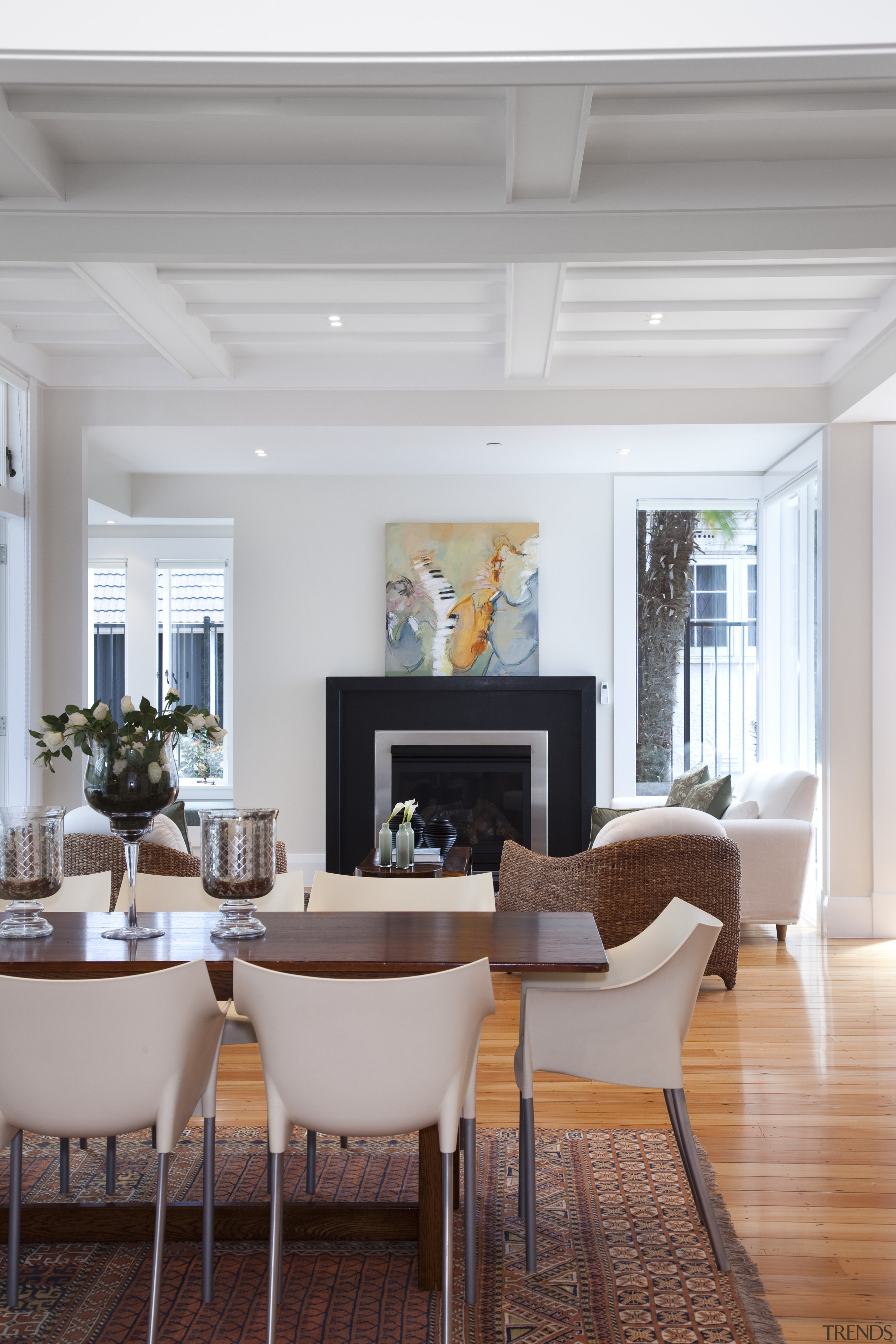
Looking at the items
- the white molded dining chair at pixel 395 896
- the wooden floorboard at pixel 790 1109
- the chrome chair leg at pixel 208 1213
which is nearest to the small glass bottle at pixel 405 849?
the wooden floorboard at pixel 790 1109

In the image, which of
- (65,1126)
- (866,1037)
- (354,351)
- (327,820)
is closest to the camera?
(65,1126)

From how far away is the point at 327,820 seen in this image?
6.71m

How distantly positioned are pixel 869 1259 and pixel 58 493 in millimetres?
4839

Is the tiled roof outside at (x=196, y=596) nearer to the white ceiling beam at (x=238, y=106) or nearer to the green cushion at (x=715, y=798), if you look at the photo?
the green cushion at (x=715, y=798)

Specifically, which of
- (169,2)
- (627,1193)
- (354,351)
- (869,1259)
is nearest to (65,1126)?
(627,1193)

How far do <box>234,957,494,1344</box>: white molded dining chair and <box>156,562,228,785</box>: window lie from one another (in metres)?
6.00

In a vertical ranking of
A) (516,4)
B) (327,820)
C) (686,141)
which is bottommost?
(327,820)

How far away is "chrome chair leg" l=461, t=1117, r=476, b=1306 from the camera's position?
6.67 feet

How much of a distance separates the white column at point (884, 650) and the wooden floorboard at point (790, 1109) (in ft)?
2.44

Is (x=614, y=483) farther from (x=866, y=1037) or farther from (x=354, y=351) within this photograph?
(x=866, y=1037)

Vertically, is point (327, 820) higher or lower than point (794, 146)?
lower

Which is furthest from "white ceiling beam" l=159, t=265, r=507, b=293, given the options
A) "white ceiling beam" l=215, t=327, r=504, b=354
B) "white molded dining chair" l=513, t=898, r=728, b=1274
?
"white molded dining chair" l=513, t=898, r=728, b=1274

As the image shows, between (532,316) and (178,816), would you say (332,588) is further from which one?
(532,316)

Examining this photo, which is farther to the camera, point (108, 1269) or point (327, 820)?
point (327, 820)
